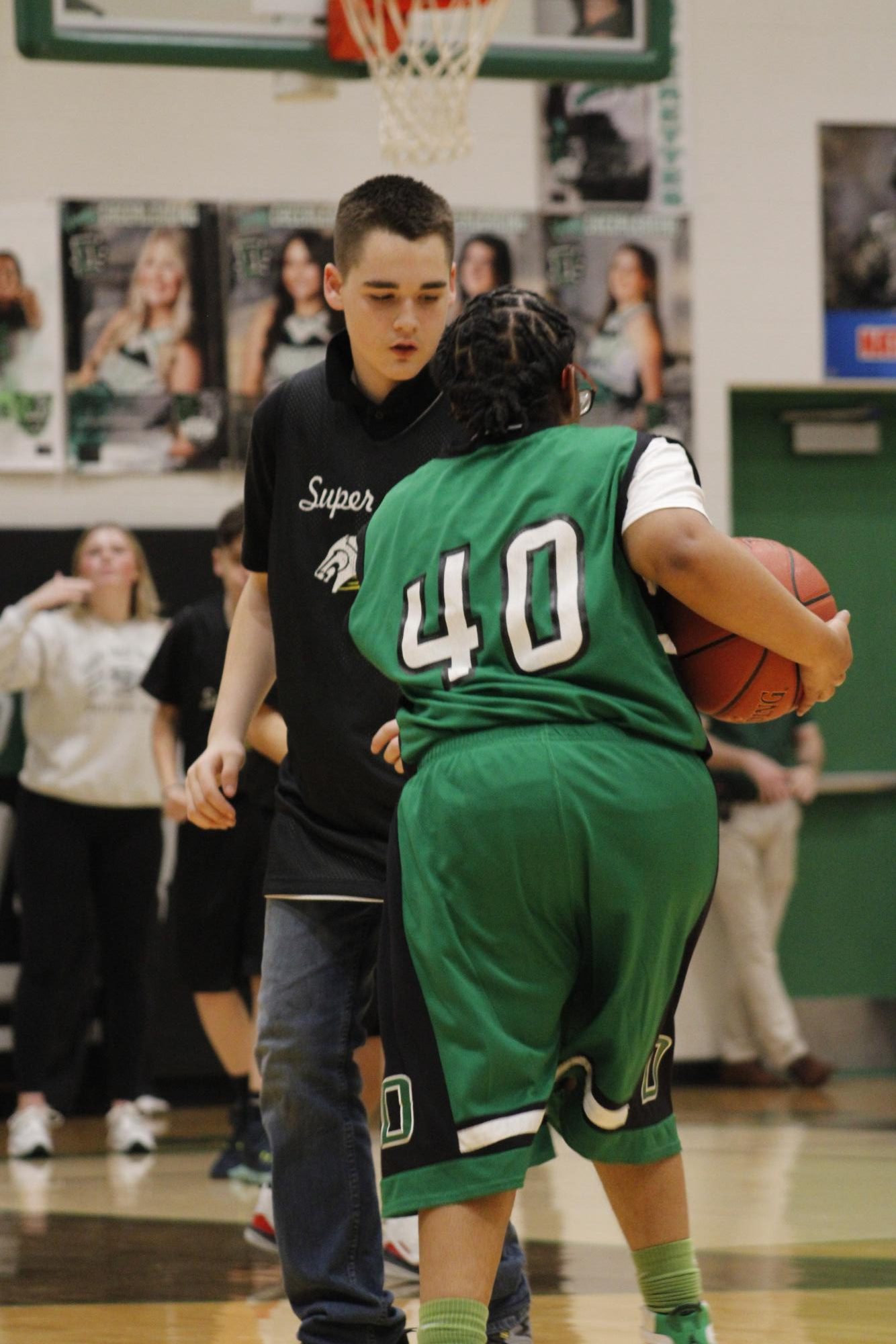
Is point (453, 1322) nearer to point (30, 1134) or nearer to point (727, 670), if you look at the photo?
point (727, 670)

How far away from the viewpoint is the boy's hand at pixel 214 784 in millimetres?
3004

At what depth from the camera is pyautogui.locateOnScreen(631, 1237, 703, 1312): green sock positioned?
2680mm

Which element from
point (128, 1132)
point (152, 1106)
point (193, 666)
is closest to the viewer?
point (193, 666)

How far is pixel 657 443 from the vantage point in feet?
8.45

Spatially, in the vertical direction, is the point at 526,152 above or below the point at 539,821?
above

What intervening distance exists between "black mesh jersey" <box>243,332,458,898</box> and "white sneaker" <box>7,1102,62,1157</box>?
364cm

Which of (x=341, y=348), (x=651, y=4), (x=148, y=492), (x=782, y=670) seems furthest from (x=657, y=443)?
(x=148, y=492)

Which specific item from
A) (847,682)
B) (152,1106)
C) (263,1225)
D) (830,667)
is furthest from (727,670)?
(847,682)

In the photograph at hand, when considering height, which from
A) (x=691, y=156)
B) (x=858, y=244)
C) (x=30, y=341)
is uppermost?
(x=691, y=156)

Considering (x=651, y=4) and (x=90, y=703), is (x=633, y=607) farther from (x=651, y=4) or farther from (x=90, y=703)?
(x=90, y=703)

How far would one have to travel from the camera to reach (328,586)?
3111 millimetres

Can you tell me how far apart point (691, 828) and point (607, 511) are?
1.40 ft

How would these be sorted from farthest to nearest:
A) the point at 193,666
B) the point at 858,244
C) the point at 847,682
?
the point at 847,682
the point at 858,244
the point at 193,666

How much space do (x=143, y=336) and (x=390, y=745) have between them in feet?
18.1
